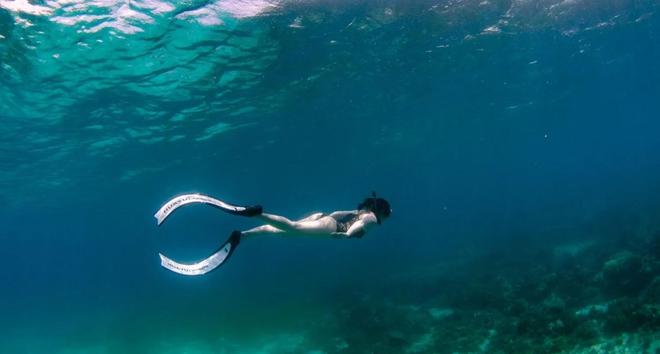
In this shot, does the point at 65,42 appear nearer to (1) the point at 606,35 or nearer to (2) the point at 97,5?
(2) the point at 97,5

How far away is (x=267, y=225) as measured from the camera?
670cm

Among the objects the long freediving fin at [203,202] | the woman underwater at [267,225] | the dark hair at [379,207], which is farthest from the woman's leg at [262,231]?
the dark hair at [379,207]

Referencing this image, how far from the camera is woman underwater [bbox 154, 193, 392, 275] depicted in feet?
20.0

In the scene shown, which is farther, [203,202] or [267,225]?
[267,225]

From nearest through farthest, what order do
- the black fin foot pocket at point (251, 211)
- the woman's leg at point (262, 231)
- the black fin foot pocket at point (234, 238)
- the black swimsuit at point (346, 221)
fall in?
the black fin foot pocket at point (251, 211) < the black fin foot pocket at point (234, 238) < the woman's leg at point (262, 231) < the black swimsuit at point (346, 221)

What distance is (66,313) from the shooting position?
49.1 meters

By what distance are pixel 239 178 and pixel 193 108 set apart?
2513cm

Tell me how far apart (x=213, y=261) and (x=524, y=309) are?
508 inches

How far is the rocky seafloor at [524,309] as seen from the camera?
11.1 meters

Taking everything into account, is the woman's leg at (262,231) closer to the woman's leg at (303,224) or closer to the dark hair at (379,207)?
the woman's leg at (303,224)

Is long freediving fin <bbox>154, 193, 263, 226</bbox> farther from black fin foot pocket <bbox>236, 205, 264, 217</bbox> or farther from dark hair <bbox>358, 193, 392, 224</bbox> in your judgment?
dark hair <bbox>358, 193, 392, 224</bbox>

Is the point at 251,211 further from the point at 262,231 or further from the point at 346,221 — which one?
the point at 346,221

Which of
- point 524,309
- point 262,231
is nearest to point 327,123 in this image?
point 524,309

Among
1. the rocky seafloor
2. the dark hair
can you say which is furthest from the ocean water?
the dark hair
